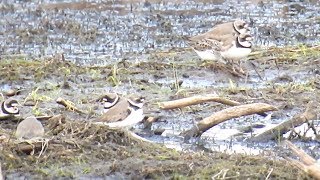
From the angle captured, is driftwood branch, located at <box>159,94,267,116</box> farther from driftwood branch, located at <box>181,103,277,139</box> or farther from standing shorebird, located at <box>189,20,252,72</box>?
standing shorebird, located at <box>189,20,252,72</box>

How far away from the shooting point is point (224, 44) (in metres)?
13.4

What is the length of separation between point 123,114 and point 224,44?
3.95 meters

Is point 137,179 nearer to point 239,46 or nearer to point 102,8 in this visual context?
point 239,46

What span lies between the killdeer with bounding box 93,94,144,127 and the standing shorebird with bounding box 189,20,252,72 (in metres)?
3.57

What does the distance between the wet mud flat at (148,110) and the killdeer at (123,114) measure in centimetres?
22

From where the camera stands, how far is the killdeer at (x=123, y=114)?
9.75m

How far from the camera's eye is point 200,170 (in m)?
8.30

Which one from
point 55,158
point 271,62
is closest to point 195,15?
point 271,62

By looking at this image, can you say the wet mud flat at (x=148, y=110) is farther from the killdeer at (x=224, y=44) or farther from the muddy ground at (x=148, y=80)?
the killdeer at (x=224, y=44)

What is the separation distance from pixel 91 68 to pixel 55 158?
16.1 feet

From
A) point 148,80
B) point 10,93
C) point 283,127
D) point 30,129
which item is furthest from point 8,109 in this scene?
point 148,80

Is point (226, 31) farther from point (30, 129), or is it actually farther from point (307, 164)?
point (307, 164)

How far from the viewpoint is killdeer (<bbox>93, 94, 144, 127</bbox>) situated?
9.75 metres

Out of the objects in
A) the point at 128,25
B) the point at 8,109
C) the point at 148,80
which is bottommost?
the point at 128,25
